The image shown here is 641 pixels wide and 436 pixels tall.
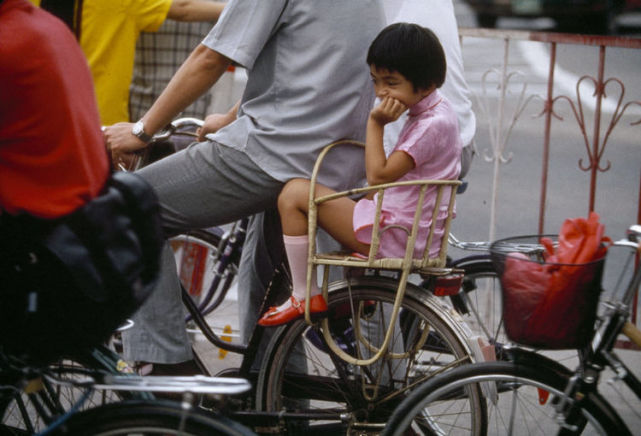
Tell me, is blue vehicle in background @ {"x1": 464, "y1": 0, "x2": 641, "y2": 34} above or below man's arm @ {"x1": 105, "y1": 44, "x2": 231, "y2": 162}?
below

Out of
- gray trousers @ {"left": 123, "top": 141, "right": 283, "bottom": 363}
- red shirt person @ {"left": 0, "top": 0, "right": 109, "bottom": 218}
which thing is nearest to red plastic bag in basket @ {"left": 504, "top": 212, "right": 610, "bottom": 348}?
gray trousers @ {"left": 123, "top": 141, "right": 283, "bottom": 363}

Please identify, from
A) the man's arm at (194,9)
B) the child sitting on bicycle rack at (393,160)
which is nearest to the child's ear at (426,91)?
the child sitting on bicycle rack at (393,160)

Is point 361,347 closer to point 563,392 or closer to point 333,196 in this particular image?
point 333,196

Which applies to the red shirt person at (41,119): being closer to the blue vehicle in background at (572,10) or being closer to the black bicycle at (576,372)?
the black bicycle at (576,372)

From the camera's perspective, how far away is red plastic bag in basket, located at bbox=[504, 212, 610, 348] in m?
2.60

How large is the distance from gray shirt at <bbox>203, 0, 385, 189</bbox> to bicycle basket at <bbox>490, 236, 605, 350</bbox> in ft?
2.85

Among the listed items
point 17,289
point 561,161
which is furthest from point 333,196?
point 561,161

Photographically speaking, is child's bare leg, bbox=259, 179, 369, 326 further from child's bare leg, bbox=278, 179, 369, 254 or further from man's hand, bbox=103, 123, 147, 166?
man's hand, bbox=103, 123, 147, 166

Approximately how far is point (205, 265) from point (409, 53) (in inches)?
89.6

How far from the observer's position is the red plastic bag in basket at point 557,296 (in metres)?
2.60

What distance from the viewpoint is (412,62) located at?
3.03 m

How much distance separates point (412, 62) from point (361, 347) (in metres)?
1.03

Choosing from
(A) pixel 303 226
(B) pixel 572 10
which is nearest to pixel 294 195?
(A) pixel 303 226

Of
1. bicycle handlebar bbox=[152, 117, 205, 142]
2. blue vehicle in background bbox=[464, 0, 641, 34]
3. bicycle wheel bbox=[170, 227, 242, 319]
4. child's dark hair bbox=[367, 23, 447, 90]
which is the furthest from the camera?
blue vehicle in background bbox=[464, 0, 641, 34]
